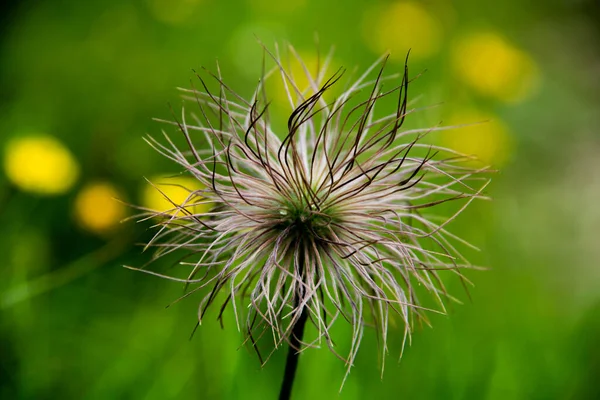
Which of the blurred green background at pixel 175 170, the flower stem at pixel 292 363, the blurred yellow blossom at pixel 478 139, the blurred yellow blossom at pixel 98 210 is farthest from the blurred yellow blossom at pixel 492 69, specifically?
the flower stem at pixel 292 363

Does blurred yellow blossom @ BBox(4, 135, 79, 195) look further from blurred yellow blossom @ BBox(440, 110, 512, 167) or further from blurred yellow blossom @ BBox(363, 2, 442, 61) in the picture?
blurred yellow blossom @ BBox(363, 2, 442, 61)

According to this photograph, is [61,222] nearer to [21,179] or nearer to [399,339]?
[21,179]

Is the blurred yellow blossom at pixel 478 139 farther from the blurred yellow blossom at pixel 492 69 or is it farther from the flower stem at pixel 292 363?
the flower stem at pixel 292 363

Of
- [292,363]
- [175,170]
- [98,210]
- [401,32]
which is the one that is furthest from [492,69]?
[292,363]

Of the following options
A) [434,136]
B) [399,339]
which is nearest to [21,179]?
[399,339]

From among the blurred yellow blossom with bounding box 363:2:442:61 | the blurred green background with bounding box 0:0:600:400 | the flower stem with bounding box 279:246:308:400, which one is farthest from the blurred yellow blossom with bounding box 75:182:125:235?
the blurred yellow blossom with bounding box 363:2:442:61

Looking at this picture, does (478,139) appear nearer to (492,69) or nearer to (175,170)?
(492,69)
